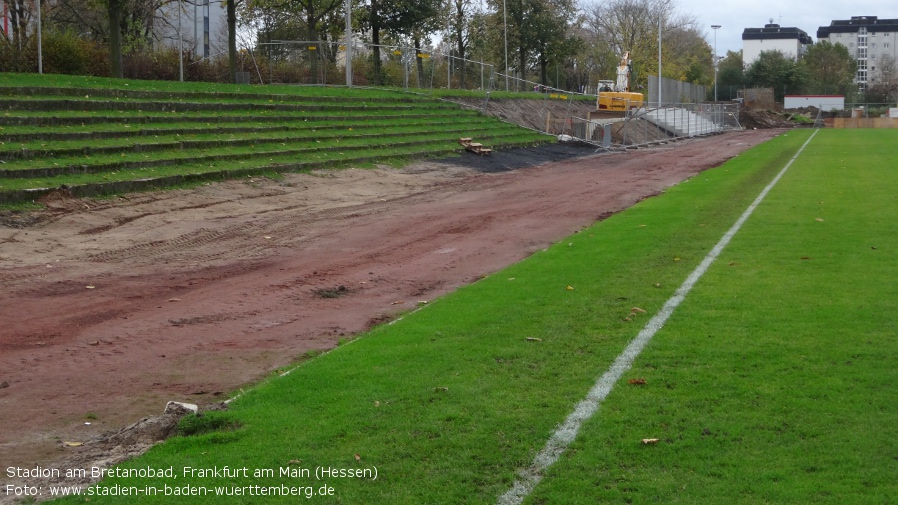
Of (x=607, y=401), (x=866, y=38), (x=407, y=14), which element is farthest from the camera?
(x=866, y=38)

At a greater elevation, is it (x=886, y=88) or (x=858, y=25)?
(x=858, y=25)

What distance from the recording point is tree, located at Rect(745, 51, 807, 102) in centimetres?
10556

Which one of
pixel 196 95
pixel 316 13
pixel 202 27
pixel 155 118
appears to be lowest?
pixel 155 118

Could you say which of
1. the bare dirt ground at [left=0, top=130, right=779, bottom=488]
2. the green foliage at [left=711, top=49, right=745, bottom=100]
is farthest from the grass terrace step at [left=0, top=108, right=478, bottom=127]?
the green foliage at [left=711, top=49, right=745, bottom=100]

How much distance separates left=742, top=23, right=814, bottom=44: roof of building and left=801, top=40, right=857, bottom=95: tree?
157ft

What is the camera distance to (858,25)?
7426 inches

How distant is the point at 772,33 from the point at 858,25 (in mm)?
26162

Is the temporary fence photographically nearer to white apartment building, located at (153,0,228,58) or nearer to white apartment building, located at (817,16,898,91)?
white apartment building, located at (153,0,228,58)

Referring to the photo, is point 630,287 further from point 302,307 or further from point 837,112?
point 837,112

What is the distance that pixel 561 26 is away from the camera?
224 ft

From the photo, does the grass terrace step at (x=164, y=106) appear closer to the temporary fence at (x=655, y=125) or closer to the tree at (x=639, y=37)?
the temporary fence at (x=655, y=125)

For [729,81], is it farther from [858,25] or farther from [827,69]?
[858,25]

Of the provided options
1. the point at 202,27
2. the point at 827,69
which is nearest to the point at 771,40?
the point at 827,69

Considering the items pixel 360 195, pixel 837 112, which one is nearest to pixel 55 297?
pixel 360 195
